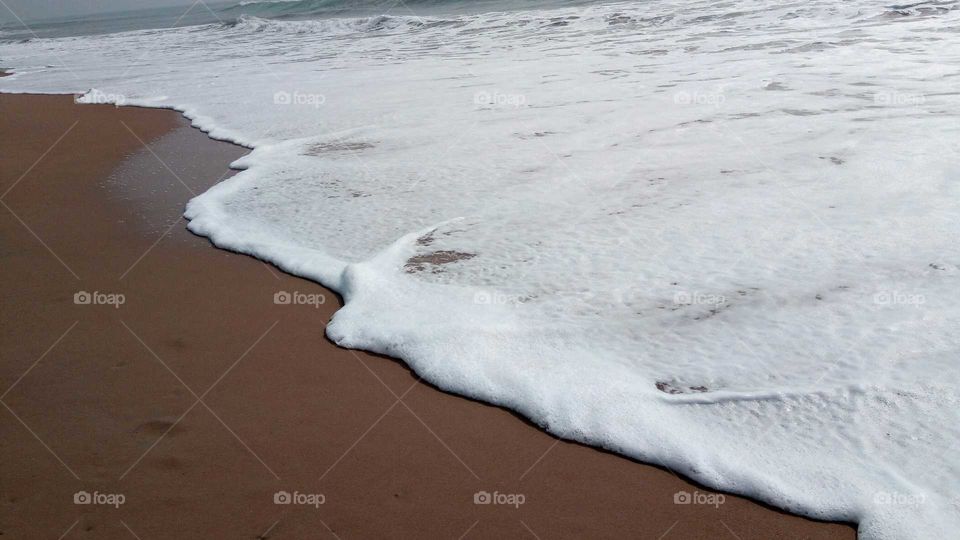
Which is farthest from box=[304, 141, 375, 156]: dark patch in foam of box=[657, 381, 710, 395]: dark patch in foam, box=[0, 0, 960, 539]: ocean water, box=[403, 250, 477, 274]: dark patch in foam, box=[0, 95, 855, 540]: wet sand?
box=[657, 381, 710, 395]: dark patch in foam

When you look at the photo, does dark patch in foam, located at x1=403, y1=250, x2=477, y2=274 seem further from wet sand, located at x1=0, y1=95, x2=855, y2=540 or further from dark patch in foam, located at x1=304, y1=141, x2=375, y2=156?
dark patch in foam, located at x1=304, y1=141, x2=375, y2=156

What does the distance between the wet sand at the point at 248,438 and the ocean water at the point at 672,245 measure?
14cm

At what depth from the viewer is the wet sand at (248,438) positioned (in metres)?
2.08

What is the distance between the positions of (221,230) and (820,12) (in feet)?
37.2

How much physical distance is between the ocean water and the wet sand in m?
0.14

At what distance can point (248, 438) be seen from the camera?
2438mm

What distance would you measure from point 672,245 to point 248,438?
2.13 meters

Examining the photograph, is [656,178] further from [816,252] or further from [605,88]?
[605,88]

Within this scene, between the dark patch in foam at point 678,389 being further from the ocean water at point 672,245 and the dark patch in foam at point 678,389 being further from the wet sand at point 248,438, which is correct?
the wet sand at point 248,438

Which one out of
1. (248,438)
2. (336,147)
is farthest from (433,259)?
(336,147)

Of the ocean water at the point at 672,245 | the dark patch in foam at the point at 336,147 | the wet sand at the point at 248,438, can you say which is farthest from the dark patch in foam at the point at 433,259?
the dark patch in foam at the point at 336,147

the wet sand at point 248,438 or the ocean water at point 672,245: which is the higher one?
the ocean water at point 672,245

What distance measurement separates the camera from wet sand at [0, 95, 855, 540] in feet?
6.82

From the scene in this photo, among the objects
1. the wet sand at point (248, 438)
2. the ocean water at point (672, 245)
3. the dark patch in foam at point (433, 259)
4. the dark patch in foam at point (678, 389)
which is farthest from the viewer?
the dark patch in foam at point (433, 259)
